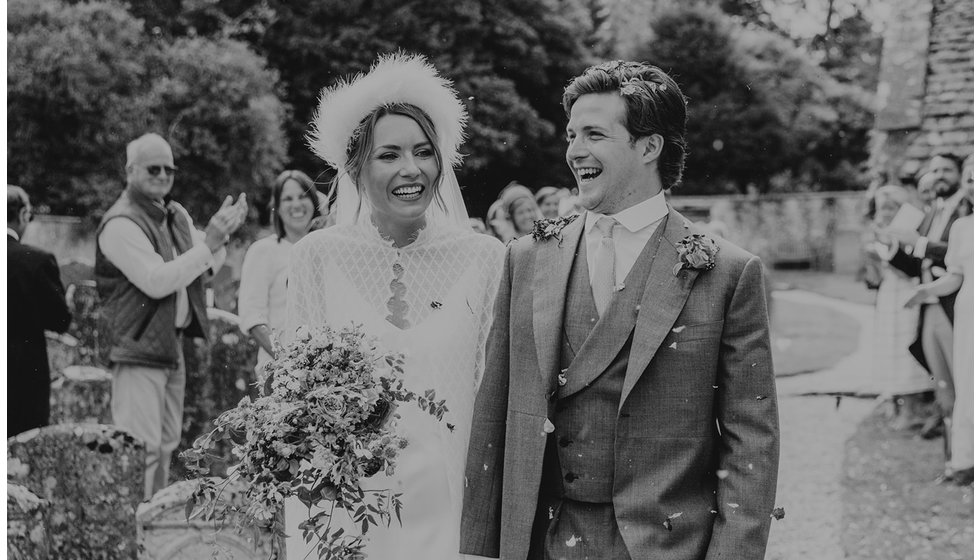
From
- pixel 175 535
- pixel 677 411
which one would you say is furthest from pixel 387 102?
pixel 175 535

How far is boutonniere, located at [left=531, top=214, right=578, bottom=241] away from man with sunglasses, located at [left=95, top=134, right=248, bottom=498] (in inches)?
139

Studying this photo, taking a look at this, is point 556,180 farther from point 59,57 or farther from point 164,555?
point 164,555

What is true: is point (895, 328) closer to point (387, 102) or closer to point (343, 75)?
point (387, 102)

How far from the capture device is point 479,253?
3443 millimetres

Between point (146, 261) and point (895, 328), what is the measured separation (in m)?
6.76

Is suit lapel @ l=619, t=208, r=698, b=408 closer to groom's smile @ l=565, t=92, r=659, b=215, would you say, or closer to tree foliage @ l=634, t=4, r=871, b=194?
groom's smile @ l=565, t=92, r=659, b=215

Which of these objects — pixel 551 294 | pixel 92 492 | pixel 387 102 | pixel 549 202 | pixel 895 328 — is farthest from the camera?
pixel 895 328

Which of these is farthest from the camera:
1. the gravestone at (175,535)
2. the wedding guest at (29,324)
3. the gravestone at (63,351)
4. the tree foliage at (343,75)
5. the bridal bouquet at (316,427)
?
the tree foliage at (343,75)

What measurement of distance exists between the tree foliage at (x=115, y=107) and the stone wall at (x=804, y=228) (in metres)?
9.74

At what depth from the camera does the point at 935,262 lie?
26.8ft

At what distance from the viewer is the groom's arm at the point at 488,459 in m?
2.74

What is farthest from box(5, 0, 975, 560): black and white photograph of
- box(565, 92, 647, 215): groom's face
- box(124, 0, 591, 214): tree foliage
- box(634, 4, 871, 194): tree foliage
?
box(634, 4, 871, 194): tree foliage

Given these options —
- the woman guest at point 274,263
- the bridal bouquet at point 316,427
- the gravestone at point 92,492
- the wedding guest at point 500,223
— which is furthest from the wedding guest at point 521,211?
the bridal bouquet at point 316,427

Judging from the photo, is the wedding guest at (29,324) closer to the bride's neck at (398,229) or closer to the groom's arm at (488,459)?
the bride's neck at (398,229)
